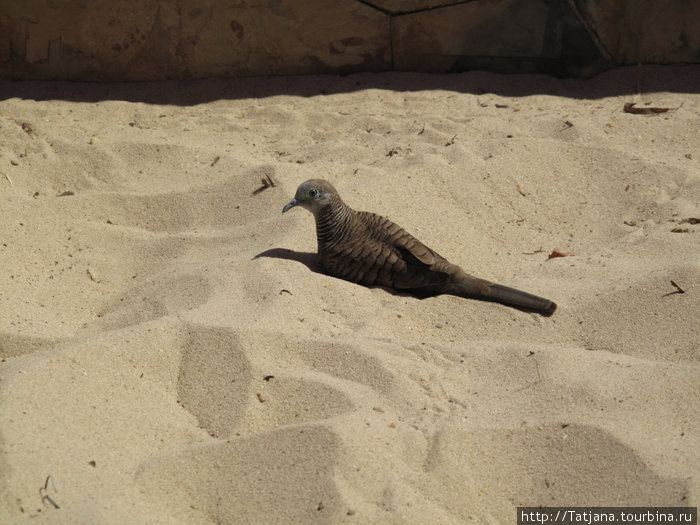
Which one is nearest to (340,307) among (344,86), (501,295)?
(501,295)

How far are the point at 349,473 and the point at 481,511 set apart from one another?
0.45m

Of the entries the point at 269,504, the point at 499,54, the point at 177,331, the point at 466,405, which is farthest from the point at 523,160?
the point at 269,504

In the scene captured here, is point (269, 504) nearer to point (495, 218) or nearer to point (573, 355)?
point (573, 355)

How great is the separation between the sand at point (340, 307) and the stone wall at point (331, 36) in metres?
0.17

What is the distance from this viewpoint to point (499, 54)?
5.73m

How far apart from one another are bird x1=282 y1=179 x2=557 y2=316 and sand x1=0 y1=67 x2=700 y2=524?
9 centimetres

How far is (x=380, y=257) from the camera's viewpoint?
3.67 metres

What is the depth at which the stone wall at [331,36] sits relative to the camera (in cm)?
552

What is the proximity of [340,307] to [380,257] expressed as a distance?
38 cm

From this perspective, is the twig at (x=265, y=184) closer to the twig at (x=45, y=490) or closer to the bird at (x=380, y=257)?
the bird at (x=380, y=257)

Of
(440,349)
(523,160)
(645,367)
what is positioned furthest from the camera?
(523,160)

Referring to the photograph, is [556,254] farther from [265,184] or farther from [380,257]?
[265,184]

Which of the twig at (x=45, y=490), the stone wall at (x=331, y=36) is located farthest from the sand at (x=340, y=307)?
the stone wall at (x=331, y=36)

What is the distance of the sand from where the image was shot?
95.3 inches
